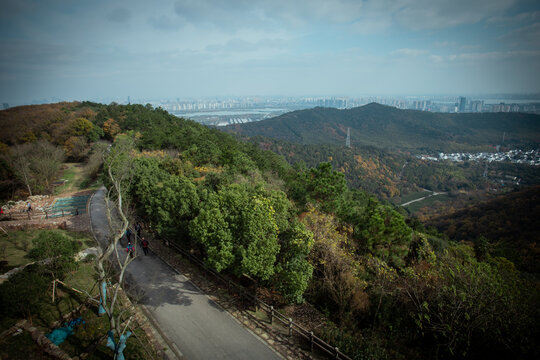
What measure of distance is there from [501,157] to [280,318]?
149 m

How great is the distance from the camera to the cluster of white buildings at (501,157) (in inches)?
4348

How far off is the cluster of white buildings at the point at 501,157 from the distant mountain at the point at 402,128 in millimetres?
9478

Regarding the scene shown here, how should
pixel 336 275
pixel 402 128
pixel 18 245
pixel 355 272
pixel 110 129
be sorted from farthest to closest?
pixel 402 128
pixel 110 129
pixel 18 245
pixel 336 275
pixel 355 272

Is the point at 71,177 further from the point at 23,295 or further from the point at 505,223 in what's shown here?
the point at 505,223

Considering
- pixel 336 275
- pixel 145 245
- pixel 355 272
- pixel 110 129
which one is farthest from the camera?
pixel 110 129

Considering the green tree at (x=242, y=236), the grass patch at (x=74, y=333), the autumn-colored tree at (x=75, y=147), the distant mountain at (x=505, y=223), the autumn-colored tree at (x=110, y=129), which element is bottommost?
the distant mountain at (x=505, y=223)

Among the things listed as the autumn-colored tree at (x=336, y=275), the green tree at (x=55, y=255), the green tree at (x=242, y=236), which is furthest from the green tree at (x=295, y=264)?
the green tree at (x=55, y=255)

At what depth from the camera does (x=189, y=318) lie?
1032cm

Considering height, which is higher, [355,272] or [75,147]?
[75,147]

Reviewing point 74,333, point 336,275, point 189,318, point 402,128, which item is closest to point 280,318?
point 336,275

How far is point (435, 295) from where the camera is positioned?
10008 millimetres

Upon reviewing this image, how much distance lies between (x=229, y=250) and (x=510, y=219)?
167ft

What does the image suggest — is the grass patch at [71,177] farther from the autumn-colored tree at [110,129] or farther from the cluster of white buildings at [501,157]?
the cluster of white buildings at [501,157]

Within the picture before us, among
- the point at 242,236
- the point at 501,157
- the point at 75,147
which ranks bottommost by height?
the point at 501,157
